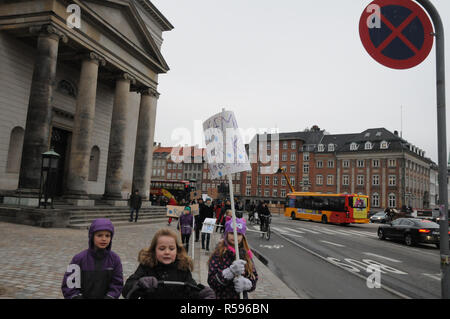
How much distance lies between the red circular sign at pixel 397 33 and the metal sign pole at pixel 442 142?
178 millimetres

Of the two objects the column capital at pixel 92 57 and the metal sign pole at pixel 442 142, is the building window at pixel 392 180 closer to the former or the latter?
the column capital at pixel 92 57

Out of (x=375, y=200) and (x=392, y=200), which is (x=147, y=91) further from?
(x=392, y=200)

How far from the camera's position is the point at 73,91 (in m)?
24.6

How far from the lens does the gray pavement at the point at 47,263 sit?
19.0 ft

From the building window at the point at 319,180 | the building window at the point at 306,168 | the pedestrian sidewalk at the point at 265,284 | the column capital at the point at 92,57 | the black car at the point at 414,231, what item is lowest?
the pedestrian sidewalk at the point at 265,284

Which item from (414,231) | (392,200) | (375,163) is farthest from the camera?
(375,163)

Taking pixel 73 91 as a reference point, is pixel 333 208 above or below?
below

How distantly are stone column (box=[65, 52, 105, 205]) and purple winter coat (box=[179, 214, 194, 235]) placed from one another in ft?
37.2

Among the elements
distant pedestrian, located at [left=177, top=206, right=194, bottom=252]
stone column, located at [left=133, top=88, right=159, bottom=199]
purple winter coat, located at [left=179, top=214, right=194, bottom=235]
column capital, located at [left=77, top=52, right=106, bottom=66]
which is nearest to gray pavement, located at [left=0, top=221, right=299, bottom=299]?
distant pedestrian, located at [left=177, top=206, right=194, bottom=252]

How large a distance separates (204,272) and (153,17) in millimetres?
30455

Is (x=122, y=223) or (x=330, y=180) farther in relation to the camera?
(x=330, y=180)

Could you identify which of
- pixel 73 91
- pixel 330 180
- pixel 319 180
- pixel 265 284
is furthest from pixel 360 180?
pixel 265 284

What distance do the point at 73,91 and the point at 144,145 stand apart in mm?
6567

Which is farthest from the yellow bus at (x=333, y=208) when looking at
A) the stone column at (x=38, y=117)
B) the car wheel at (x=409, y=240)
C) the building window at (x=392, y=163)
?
the building window at (x=392, y=163)
